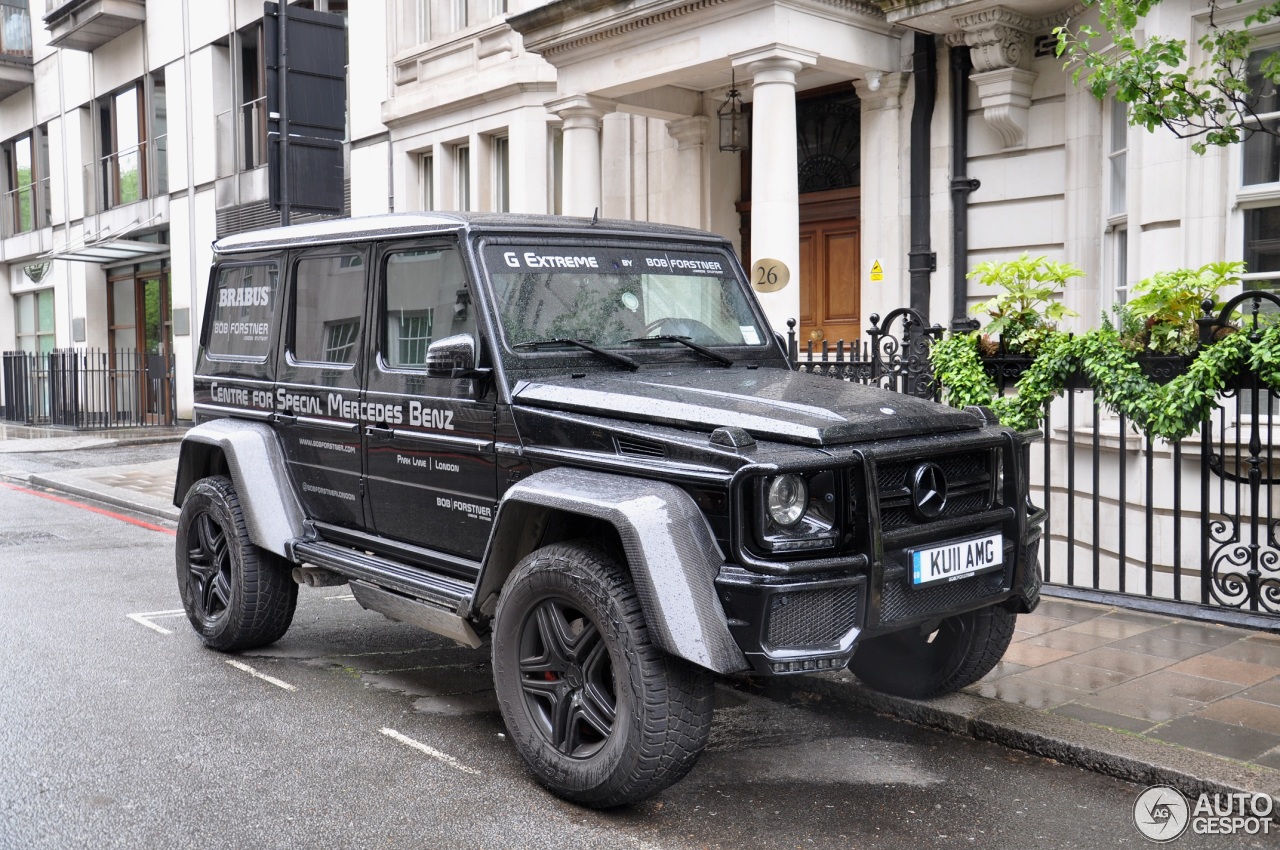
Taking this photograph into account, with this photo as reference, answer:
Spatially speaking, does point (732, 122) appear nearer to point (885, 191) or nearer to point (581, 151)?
point (581, 151)

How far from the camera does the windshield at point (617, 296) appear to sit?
505cm

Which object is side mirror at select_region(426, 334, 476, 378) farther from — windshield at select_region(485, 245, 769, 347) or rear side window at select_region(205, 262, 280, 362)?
rear side window at select_region(205, 262, 280, 362)

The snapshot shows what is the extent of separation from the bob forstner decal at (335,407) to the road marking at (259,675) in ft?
4.32

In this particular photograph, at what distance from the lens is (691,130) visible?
1430 centimetres

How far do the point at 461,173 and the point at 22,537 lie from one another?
927cm

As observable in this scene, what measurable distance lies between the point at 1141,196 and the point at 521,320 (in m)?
6.54

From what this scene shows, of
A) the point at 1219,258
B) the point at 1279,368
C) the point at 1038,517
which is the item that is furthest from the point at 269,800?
the point at 1219,258

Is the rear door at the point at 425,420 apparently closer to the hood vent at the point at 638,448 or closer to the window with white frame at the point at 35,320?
the hood vent at the point at 638,448

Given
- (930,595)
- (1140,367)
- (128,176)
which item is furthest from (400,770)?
(128,176)

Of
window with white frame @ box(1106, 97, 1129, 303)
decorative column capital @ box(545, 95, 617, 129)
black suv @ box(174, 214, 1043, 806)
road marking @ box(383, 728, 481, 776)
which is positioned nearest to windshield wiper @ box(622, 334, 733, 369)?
black suv @ box(174, 214, 1043, 806)

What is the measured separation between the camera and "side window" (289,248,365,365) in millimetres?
5703

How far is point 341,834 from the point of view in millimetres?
4031

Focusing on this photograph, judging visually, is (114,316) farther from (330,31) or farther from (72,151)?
(330,31)

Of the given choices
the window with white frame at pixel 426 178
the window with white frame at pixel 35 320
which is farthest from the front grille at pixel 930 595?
the window with white frame at pixel 35 320
